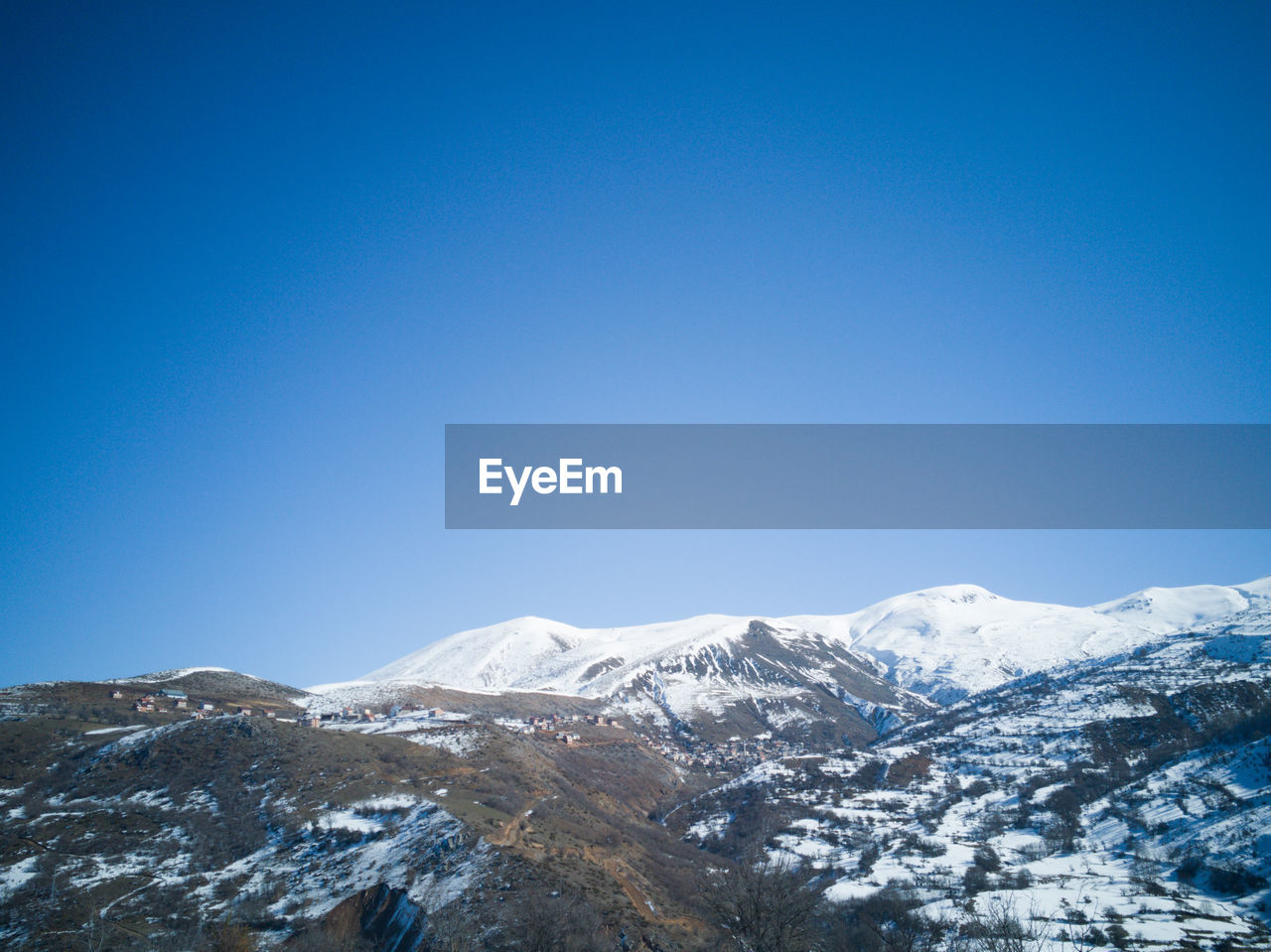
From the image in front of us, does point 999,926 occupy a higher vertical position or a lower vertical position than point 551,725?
higher

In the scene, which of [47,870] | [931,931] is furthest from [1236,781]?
[47,870]

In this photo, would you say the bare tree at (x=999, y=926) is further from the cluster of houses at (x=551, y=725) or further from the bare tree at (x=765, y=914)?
the cluster of houses at (x=551, y=725)

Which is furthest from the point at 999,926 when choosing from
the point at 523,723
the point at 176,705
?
the point at 523,723

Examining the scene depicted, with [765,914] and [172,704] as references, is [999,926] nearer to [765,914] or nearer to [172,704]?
[765,914]

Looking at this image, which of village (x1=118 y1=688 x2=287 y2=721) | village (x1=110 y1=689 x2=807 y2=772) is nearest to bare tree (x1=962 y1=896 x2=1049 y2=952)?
village (x1=110 y1=689 x2=807 y2=772)

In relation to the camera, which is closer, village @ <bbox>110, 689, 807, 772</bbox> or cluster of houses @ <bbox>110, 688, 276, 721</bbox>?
cluster of houses @ <bbox>110, 688, 276, 721</bbox>

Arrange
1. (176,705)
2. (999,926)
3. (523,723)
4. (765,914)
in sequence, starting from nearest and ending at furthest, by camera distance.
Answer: (765,914) → (999,926) → (176,705) → (523,723)

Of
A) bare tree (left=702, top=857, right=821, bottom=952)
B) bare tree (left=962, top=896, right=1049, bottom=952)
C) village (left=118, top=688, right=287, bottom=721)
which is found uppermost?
village (left=118, top=688, right=287, bottom=721)

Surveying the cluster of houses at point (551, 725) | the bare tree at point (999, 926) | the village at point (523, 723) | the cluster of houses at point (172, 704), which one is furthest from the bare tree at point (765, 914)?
the cluster of houses at point (551, 725)

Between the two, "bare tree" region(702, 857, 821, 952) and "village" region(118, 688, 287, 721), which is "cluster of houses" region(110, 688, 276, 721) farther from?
"bare tree" region(702, 857, 821, 952)
